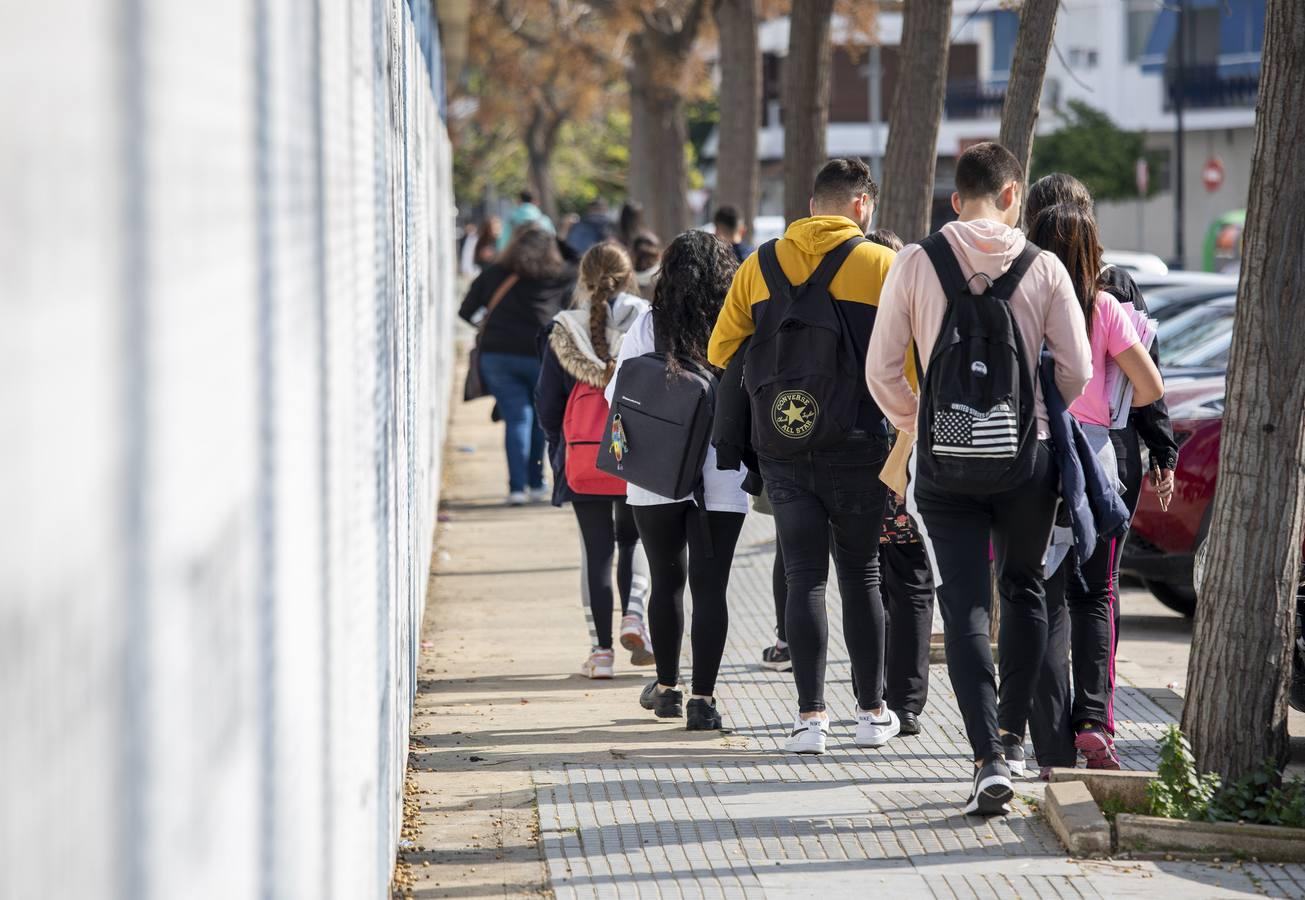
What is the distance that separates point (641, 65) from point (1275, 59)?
19636mm

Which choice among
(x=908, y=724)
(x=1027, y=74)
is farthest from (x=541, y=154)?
(x=908, y=724)

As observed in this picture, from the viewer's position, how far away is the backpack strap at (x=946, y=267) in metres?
4.91

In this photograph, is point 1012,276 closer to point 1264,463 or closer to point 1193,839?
point 1264,463

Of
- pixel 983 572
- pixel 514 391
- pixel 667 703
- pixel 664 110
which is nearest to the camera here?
pixel 983 572

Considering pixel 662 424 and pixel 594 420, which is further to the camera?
pixel 594 420

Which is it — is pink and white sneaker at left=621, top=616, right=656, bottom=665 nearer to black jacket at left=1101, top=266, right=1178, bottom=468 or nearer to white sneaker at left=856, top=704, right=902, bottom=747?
white sneaker at left=856, top=704, right=902, bottom=747

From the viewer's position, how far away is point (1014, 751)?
5.40m

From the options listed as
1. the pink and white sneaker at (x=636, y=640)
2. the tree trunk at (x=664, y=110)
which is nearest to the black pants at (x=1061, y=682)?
the pink and white sneaker at (x=636, y=640)

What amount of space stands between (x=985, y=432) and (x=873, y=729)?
151 cm

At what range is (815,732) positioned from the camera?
5.77 metres

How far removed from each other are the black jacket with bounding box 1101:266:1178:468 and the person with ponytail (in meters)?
2.12

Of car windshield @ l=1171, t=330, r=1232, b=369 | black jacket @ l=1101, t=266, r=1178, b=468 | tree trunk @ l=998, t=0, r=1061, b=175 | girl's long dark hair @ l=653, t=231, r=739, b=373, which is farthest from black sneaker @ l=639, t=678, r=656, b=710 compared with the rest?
car windshield @ l=1171, t=330, r=1232, b=369

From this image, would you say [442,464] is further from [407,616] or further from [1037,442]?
[1037,442]

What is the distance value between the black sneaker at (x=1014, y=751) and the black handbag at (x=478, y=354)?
21.9 feet
